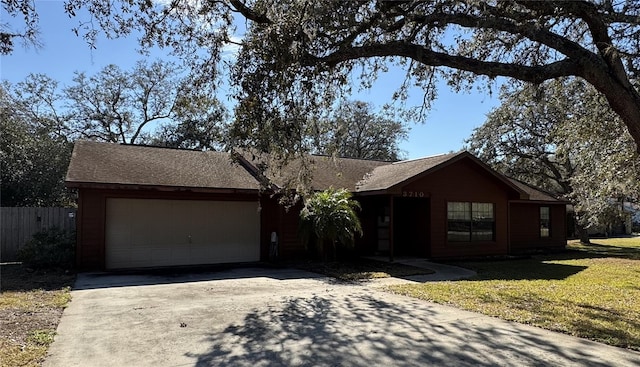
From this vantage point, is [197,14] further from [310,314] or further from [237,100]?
[310,314]

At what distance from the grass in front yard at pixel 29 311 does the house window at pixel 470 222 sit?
11952mm

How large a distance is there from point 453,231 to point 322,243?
203 inches

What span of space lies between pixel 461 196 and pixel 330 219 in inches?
233

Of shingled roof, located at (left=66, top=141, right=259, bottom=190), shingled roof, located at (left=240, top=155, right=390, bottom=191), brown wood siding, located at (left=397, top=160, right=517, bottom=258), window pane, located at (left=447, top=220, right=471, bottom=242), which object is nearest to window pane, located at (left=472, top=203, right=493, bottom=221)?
brown wood siding, located at (left=397, top=160, right=517, bottom=258)

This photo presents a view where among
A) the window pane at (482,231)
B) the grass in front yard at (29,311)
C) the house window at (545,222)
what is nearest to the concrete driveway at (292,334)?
the grass in front yard at (29,311)

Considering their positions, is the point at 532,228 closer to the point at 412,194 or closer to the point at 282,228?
the point at 412,194

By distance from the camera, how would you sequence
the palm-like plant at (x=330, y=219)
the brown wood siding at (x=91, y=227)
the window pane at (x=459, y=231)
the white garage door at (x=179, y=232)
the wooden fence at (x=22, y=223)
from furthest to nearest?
the window pane at (x=459, y=231)
the wooden fence at (x=22, y=223)
the palm-like plant at (x=330, y=219)
the white garage door at (x=179, y=232)
the brown wood siding at (x=91, y=227)

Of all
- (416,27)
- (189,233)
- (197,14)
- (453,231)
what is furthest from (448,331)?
(453,231)

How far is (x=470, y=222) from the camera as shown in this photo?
16719 millimetres

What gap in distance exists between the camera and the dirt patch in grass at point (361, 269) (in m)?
11.7

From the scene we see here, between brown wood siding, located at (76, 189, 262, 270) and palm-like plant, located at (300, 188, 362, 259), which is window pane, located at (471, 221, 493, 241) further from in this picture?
brown wood siding, located at (76, 189, 262, 270)

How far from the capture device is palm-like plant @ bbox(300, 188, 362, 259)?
506 inches

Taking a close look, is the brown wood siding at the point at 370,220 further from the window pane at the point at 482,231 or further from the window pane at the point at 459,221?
the window pane at the point at 482,231

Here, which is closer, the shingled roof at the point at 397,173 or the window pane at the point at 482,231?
the shingled roof at the point at 397,173
